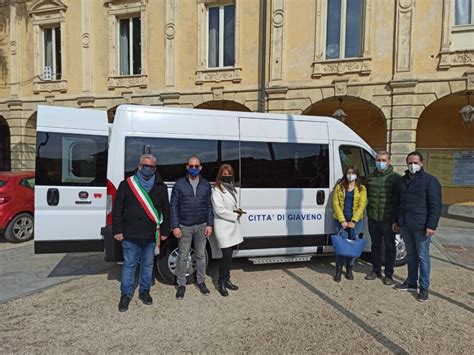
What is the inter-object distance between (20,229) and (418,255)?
7597 mm

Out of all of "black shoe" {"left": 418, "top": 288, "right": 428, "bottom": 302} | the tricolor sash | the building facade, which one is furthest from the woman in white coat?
the building facade

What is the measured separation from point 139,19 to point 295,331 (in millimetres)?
12670

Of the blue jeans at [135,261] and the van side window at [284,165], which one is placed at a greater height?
the van side window at [284,165]

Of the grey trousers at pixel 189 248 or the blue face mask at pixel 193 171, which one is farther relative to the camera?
the grey trousers at pixel 189 248

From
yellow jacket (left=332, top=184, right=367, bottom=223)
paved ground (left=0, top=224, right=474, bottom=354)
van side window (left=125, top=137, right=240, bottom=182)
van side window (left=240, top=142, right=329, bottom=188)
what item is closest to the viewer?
paved ground (left=0, top=224, right=474, bottom=354)

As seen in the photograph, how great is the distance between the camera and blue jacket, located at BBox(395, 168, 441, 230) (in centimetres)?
418

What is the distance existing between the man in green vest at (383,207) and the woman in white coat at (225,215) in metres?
2.02

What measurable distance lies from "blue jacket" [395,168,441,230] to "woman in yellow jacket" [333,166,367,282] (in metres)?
0.55

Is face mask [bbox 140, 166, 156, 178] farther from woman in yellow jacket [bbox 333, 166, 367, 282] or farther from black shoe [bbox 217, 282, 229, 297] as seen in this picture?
woman in yellow jacket [bbox 333, 166, 367, 282]

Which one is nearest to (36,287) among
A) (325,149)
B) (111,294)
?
(111,294)

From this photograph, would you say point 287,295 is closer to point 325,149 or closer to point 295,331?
point 295,331

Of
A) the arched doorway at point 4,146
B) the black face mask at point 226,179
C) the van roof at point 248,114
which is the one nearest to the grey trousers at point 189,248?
the black face mask at point 226,179

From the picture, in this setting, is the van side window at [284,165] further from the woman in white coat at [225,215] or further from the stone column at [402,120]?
the stone column at [402,120]

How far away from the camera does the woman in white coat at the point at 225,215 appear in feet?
13.9
